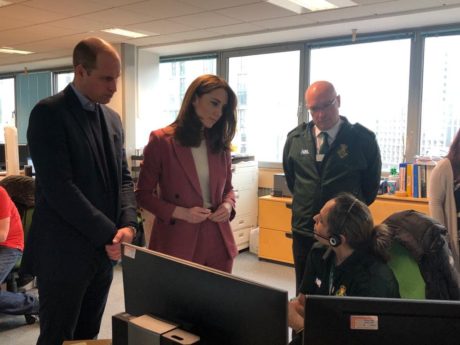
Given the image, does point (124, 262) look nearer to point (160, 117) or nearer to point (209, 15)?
point (209, 15)

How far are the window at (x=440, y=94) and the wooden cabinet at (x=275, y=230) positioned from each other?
155 cm

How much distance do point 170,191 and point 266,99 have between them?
3.92 meters

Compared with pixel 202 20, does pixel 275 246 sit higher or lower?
lower

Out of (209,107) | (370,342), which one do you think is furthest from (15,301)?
(370,342)

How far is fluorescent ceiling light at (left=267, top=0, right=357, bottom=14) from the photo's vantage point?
3717mm

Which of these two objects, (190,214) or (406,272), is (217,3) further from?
(406,272)

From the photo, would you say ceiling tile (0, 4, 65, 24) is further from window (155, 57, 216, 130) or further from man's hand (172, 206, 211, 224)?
man's hand (172, 206, 211, 224)

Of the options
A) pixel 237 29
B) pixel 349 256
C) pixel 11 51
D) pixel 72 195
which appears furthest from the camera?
pixel 11 51

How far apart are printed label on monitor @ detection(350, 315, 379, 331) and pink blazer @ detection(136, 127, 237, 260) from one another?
1.02m

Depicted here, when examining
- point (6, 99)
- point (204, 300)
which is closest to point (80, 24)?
point (204, 300)

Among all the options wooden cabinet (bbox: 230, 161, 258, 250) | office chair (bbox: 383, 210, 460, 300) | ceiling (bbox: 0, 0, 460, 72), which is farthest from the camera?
wooden cabinet (bbox: 230, 161, 258, 250)

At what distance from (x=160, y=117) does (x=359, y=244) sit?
513 cm

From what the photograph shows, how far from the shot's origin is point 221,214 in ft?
5.84

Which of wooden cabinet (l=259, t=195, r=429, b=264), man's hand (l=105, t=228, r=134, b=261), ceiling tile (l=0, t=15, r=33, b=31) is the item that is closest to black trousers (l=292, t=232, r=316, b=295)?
man's hand (l=105, t=228, r=134, b=261)
